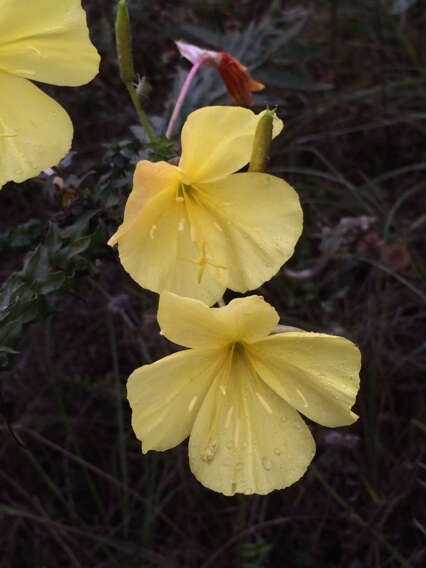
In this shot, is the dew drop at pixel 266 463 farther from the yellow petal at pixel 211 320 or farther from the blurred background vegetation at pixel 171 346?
the blurred background vegetation at pixel 171 346

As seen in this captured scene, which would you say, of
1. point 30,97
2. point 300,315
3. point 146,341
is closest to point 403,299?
point 300,315

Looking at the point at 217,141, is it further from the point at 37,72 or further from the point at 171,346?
the point at 171,346

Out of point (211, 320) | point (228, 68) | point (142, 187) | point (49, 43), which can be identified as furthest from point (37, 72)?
point (211, 320)

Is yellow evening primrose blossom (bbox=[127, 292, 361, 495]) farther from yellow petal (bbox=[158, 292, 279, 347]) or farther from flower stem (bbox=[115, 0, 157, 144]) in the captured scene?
flower stem (bbox=[115, 0, 157, 144])

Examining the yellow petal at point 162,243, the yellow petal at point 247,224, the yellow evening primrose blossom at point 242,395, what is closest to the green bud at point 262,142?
the yellow petal at point 247,224

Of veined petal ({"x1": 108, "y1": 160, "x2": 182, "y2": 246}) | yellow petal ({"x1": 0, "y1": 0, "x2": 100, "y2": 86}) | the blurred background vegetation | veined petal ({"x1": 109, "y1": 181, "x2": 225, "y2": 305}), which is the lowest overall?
the blurred background vegetation

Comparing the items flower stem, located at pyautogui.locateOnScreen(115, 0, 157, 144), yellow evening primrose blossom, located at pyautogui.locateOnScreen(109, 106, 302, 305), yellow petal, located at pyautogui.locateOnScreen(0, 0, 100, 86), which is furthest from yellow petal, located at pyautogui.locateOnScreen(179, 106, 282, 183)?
yellow petal, located at pyautogui.locateOnScreen(0, 0, 100, 86)

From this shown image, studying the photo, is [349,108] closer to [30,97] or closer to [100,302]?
[100,302]
